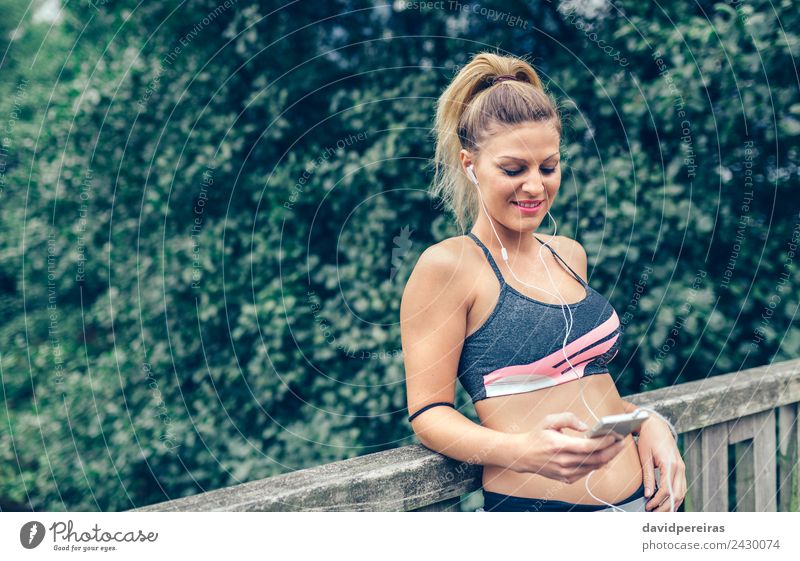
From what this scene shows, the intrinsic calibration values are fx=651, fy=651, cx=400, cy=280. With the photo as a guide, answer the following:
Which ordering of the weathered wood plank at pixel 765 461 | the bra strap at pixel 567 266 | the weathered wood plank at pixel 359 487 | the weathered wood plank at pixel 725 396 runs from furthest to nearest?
the weathered wood plank at pixel 765 461 < the weathered wood plank at pixel 725 396 < the bra strap at pixel 567 266 < the weathered wood plank at pixel 359 487

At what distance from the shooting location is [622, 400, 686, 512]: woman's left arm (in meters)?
1.52

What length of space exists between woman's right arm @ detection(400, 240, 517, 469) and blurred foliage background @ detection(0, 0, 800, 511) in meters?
1.25

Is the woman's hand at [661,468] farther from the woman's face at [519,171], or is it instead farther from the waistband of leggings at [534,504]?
the woman's face at [519,171]

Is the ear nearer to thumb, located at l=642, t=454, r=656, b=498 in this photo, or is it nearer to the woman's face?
the woman's face

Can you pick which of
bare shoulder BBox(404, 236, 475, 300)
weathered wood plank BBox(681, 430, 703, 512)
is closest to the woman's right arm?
bare shoulder BBox(404, 236, 475, 300)

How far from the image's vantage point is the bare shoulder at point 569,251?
1.68 m

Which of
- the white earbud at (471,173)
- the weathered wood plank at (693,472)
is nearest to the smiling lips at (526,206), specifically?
the white earbud at (471,173)

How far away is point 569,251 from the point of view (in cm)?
170

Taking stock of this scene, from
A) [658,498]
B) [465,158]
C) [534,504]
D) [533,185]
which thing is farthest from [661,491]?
[465,158]

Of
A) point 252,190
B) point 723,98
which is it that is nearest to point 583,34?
point 723,98

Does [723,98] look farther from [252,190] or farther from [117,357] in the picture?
[117,357]

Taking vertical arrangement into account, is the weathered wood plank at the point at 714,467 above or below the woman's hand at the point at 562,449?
below

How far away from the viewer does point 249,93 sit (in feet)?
9.71
